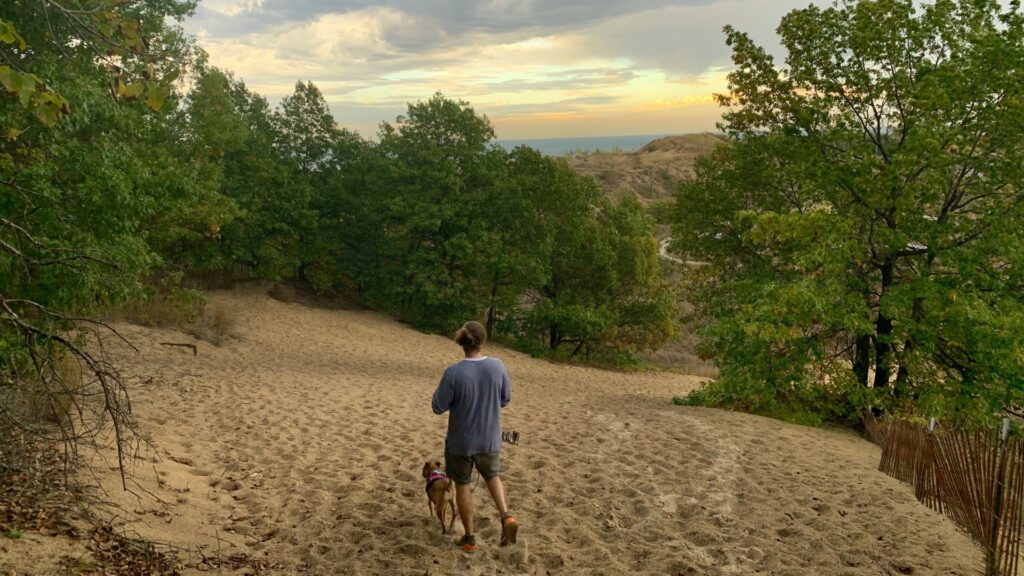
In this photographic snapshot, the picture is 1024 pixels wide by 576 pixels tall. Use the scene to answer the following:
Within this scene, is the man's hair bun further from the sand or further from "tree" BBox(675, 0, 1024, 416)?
"tree" BBox(675, 0, 1024, 416)

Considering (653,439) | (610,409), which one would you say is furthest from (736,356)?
(653,439)

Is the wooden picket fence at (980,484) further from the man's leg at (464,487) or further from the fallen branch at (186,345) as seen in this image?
the fallen branch at (186,345)

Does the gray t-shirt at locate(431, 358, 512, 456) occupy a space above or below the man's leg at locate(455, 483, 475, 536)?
above

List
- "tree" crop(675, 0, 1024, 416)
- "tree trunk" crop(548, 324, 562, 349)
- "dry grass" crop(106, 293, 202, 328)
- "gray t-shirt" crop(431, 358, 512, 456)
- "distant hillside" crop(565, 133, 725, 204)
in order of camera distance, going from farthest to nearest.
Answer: "distant hillside" crop(565, 133, 725, 204)
"tree trunk" crop(548, 324, 562, 349)
"dry grass" crop(106, 293, 202, 328)
"tree" crop(675, 0, 1024, 416)
"gray t-shirt" crop(431, 358, 512, 456)

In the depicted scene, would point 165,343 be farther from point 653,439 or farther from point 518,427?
point 653,439

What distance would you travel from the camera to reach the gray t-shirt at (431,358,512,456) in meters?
5.47

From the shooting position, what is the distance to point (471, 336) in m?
5.52

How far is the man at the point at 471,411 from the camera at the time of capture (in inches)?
216

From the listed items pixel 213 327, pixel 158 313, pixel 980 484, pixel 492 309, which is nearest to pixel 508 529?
pixel 980 484

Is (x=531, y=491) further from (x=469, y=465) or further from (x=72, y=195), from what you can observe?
(x=72, y=195)

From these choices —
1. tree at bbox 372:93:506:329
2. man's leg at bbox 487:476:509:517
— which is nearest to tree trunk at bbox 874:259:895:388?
man's leg at bbox 487:476:509:517

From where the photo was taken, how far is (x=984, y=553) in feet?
18.5

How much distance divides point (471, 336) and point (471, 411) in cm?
65

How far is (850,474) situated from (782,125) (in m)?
10.2
